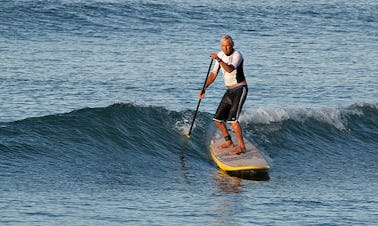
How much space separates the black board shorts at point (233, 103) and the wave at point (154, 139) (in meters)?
0.95

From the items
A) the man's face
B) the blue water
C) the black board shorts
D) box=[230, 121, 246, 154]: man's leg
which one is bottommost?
the blue water

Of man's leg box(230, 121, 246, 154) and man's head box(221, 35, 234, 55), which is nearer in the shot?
man's head box(221, 35, 234, 55)

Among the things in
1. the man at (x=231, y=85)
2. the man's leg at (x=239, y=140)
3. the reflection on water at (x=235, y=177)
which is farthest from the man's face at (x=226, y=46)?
the reflection on water at (x=235, y=177)

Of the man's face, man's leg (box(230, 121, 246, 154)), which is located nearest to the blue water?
man's leg (box(230, 121, 246, 154))

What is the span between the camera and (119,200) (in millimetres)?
12555

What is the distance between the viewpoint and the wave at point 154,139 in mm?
14773

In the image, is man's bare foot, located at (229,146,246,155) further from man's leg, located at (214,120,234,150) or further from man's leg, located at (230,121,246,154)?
man's leg, located at (214,120,234,150)

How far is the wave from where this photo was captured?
1477cm

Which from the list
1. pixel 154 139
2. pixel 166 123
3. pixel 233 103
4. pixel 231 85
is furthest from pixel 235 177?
pixel 166 123

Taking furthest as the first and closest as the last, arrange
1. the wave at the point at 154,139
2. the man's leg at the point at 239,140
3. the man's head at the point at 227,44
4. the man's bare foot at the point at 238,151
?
the man's bare foot at the point at 238,151 → the man's leg at the point at 239,140 → the wave at the point at 154,139 → the man's head at the point at 227,44

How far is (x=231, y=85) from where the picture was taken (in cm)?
1482

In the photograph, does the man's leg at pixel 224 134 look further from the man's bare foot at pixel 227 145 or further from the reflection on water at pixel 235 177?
the reflection on water at pixel 235 177

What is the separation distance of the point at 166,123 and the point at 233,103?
10.0 ft

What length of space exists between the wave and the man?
81 centimetres
